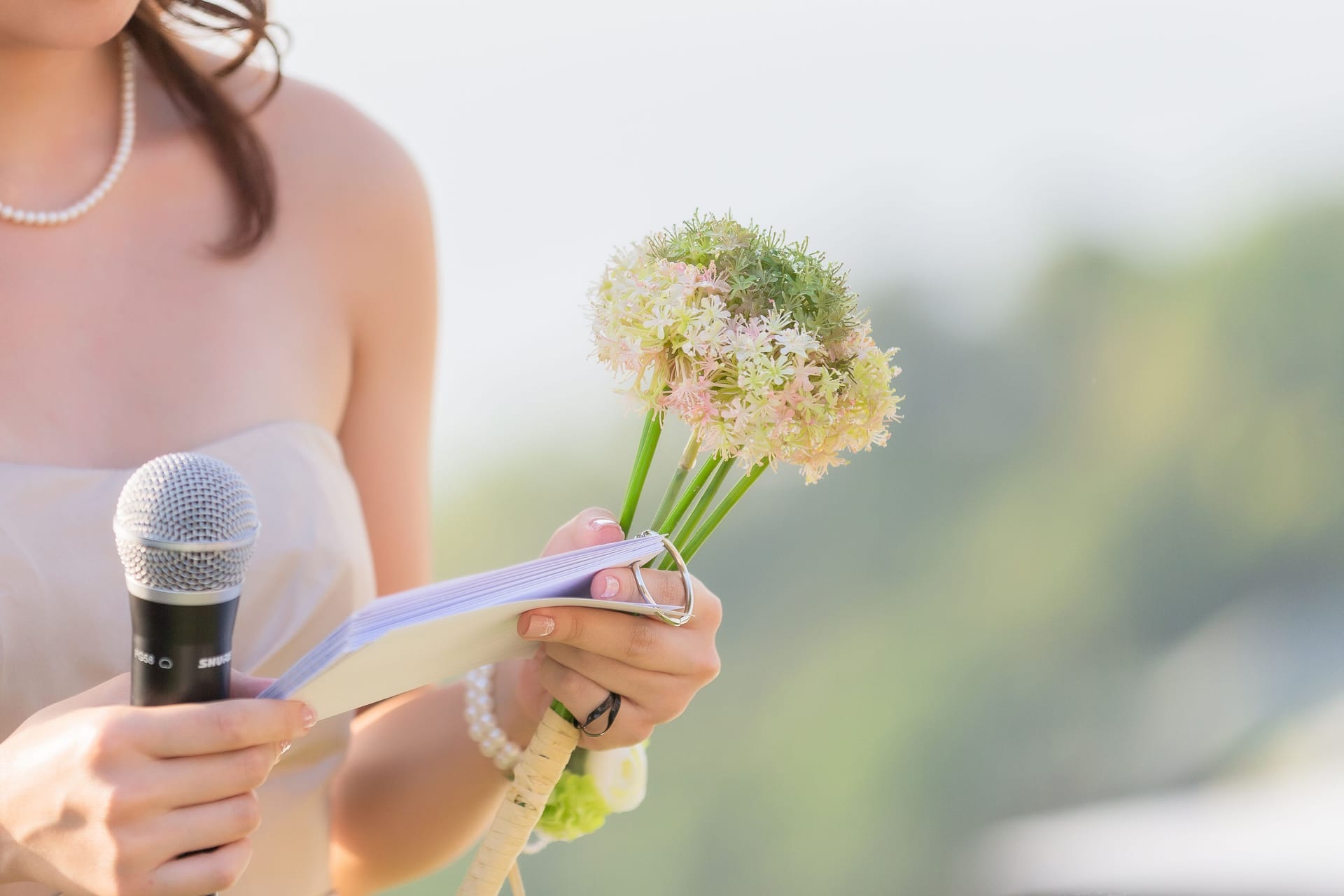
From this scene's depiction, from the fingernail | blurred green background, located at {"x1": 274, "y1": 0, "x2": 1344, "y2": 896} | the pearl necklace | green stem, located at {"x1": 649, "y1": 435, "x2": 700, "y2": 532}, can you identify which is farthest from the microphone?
blurred green background, located at {"x1": 274, "y1": 0, "x2": 1344, "y2": 896}

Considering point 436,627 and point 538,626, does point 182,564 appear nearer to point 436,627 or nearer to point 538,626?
point 436,627

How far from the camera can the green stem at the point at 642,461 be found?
2.64ft

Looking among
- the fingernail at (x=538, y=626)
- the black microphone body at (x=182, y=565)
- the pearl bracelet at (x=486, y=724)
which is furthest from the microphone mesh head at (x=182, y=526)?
the pearl bracelet at (x=486, y=724)

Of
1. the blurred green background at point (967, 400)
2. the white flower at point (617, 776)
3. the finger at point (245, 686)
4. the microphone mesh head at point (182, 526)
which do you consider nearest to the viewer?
the microphone mesh head at point (182, 526)

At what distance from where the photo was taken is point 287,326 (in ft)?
4.25

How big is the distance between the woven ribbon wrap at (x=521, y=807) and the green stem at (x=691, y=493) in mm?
194

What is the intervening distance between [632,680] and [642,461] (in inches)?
6.9

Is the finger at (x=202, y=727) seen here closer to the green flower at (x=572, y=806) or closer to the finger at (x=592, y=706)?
the finger at (x=592, y=706)

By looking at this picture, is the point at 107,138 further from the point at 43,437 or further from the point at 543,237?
the point at 543,237

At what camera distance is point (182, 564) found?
0.59m

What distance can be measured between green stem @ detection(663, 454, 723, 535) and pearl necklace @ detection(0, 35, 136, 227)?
2.80ft

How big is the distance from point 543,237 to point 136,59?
3231 mm

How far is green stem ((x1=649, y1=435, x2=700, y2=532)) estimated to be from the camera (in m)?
0.81

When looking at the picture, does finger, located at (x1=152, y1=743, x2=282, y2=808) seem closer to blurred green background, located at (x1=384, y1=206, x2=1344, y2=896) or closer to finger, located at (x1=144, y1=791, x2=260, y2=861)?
finger, located at (x1=144, y1=791, x2=260, y2=861)
